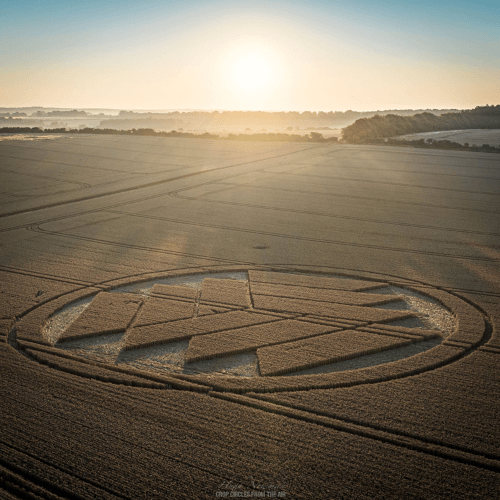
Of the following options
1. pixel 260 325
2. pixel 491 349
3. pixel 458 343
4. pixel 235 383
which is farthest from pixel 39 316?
pixel 491 349

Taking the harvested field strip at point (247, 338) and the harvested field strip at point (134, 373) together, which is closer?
the harvested field strip at point (134, 373)

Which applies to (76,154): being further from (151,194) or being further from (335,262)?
(335,262)

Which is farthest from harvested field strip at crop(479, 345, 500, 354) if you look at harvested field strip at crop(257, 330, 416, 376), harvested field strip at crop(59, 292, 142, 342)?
harvested field strip at crop(59, 292, 142, 342)

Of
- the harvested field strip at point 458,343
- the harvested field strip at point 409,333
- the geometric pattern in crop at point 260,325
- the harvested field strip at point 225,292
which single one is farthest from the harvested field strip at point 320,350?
the harvested field strip at point 225,292

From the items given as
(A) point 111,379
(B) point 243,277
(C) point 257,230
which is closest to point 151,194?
(C) point 257,230

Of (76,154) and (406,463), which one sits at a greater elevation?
(76,154)

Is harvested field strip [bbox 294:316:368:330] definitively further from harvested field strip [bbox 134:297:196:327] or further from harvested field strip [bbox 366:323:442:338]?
harvested field strip [bbox 134:297:196:327]

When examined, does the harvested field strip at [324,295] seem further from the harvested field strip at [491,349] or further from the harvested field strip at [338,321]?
the harvested field strip at [491,349]
